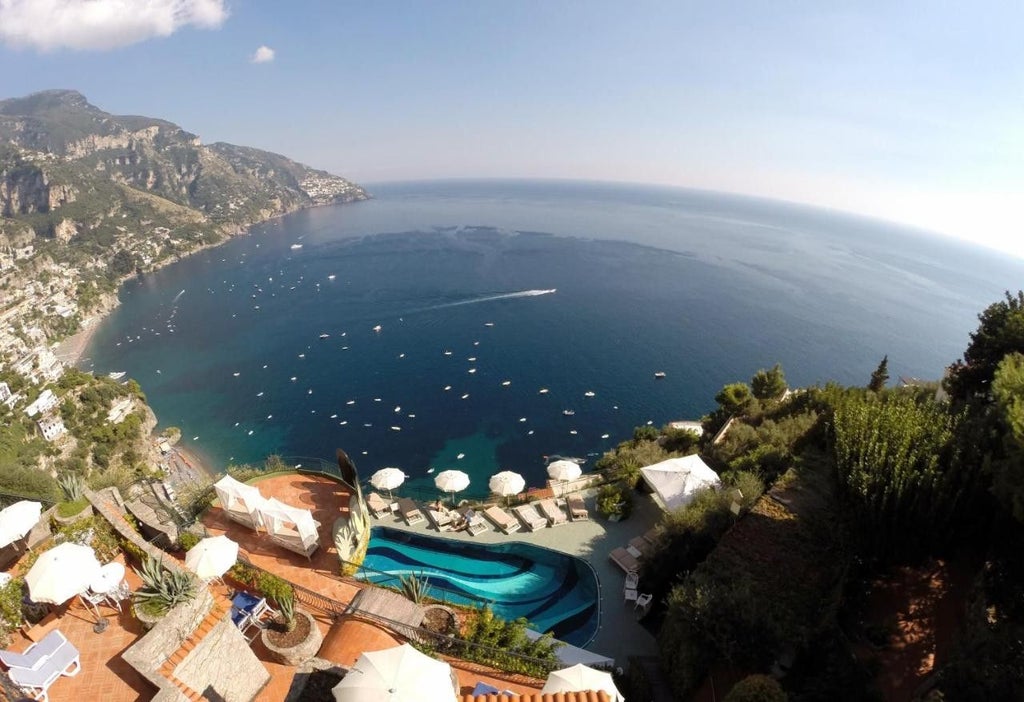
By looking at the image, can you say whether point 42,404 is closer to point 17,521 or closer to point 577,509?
point 17,521

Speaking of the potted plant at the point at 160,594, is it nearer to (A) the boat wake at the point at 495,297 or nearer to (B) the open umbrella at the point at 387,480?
(B) the open umbrella at the point at 387,480

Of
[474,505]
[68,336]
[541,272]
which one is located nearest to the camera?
[474,505]

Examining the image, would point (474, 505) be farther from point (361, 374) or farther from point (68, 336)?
point (68, 336)

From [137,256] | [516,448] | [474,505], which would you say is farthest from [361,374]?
[137,256]

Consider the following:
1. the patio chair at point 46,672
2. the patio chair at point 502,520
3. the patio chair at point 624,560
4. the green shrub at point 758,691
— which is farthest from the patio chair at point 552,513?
the patio chair at point 46,672

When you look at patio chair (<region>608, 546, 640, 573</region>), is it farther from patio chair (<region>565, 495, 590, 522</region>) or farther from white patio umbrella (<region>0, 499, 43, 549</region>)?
white patio umbrella (<region>0, 499, 43, 549</region>)
